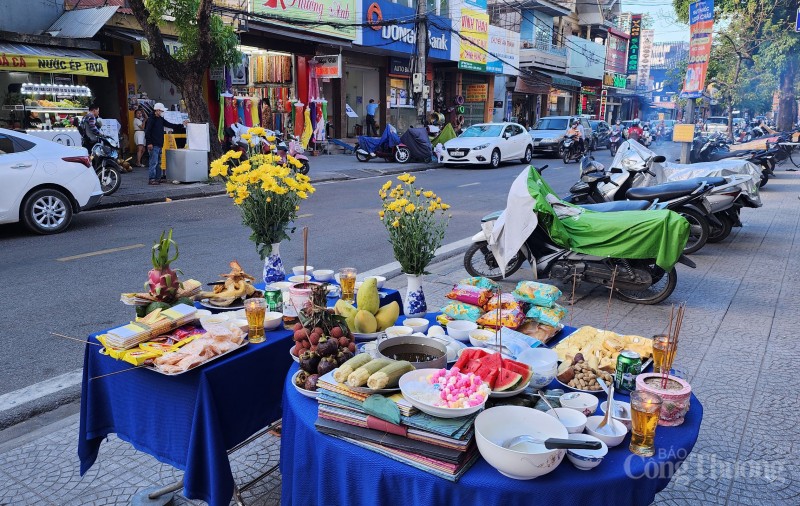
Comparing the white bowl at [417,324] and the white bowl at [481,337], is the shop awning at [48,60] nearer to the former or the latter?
the white bowl at [417,324]

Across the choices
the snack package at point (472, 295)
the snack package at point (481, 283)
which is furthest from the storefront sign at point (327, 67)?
the snack package at point (472, 295)

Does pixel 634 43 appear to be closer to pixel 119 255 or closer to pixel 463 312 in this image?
pixel 119 255

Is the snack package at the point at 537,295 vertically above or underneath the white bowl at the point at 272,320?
above

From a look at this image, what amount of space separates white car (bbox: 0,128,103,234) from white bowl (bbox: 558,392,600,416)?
838cm

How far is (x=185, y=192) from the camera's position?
12.7m

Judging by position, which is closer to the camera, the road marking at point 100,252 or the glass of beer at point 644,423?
the glass of beer at point 644,423

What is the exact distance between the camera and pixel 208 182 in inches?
553

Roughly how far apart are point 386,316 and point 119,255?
5.62 meters

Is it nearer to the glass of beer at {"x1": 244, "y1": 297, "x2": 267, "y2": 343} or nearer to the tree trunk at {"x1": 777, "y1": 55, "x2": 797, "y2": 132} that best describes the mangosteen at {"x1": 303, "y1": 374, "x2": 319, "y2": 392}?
the glass of beer at {"x1": 244, "y1": 297, "x2": 267, "y2": 343}

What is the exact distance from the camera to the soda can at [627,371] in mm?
2322

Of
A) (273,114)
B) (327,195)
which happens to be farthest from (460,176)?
(273,114)

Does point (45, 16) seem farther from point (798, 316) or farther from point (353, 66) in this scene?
point (798, 316)

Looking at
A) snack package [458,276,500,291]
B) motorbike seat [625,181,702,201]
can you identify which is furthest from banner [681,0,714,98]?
snack package [458,276,500,291]

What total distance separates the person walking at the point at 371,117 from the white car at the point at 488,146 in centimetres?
490
